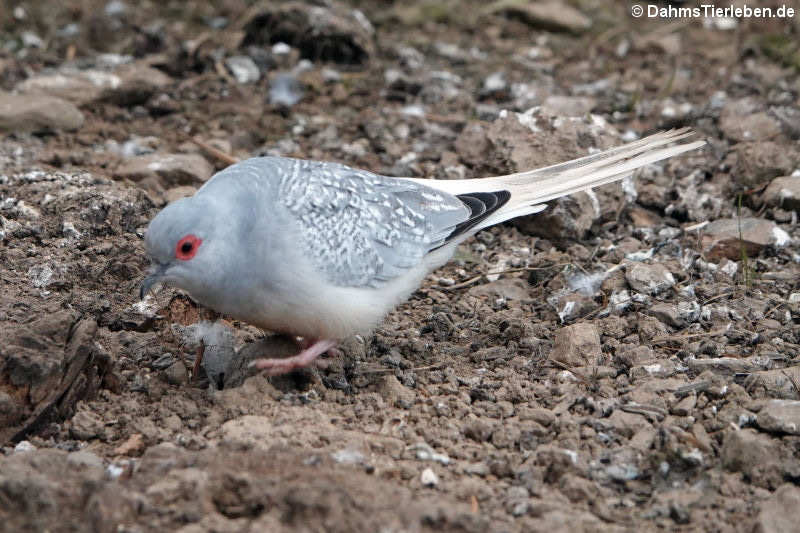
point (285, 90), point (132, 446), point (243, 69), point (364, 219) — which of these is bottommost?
point (132, 446)

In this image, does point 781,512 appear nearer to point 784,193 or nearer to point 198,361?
point 198,361

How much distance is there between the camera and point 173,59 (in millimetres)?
8305

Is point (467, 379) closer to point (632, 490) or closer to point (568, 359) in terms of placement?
point (568, 359)

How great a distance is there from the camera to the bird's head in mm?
4125

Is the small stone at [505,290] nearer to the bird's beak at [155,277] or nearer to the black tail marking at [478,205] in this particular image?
the black tail marking at [478,205]

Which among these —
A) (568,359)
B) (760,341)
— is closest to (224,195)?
(568,359)

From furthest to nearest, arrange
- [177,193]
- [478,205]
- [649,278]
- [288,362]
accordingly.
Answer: [177,193]
[649,278]
[478,205]
[288,362]

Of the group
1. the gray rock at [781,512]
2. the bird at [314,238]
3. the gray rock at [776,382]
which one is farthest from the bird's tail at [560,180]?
the gray rock at [781,512]

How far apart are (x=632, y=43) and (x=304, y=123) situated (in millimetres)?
3429

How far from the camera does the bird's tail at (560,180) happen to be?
536 cm

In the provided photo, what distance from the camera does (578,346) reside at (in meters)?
4.89

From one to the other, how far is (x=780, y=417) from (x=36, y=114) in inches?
220

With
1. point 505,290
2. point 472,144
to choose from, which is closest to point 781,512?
point 505,290

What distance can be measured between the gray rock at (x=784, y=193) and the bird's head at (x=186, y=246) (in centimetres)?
391
